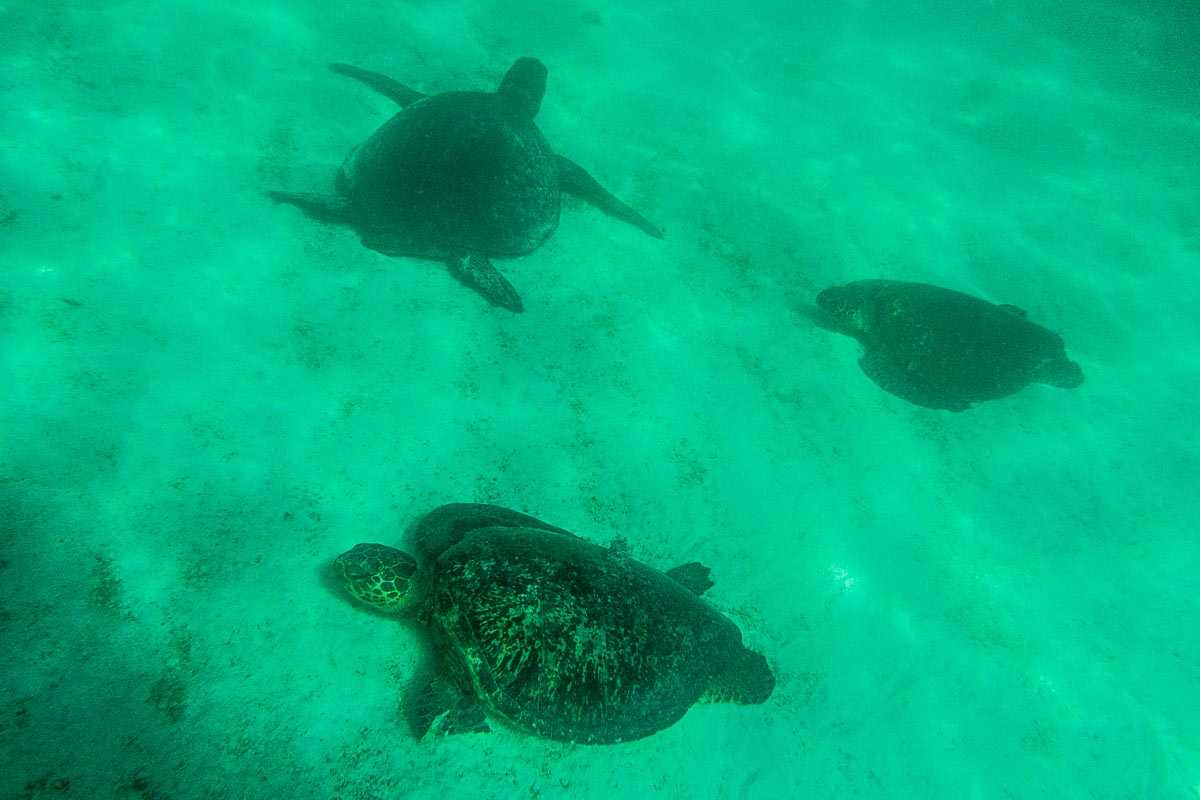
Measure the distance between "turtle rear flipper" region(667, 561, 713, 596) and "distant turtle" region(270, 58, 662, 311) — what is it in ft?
12.4

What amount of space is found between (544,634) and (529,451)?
2.22 m

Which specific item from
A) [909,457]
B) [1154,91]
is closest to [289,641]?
[909,457]

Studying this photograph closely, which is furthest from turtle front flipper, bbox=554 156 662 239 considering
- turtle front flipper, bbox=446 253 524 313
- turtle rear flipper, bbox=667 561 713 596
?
turtle rear flipper, bbox=667 561 713 596

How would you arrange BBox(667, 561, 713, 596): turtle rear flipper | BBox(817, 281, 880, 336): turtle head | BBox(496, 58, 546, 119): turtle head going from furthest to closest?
1. BBox(496, 58, 546, 119): turtle head
2. BBox(817, 281, 880, 336): turtle head
3. BBox(667, 561, 713, 596): turtle rear flipper

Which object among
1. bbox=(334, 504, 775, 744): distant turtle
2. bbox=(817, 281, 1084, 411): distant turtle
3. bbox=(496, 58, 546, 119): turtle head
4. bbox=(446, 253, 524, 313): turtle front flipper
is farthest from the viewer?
bbox=(496, 58, 546, 119): turtle head

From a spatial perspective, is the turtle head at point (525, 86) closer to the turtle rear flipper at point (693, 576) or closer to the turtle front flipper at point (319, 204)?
the turtle front flipper at point (319, 204)

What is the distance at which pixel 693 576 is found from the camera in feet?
15.8

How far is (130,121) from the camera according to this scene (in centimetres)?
688

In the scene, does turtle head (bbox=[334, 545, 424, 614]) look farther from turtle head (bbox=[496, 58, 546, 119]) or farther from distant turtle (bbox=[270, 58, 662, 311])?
turtle head (bbox=[496, 58, 546, 119])

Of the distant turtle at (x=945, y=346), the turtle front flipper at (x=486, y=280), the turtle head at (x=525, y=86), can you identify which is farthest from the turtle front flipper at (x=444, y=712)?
the turtle head at (x=525, y=86)

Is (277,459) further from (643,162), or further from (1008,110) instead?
(1008,110)

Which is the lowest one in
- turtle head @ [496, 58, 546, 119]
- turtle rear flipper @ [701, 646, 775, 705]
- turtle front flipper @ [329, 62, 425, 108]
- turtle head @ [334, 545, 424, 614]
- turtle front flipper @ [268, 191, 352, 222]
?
turtle rear flipper @ [701, 646, 775, 705]

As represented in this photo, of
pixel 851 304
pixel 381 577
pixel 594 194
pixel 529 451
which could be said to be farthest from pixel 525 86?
pixel 381 577

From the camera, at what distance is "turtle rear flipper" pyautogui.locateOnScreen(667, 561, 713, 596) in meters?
4.78
